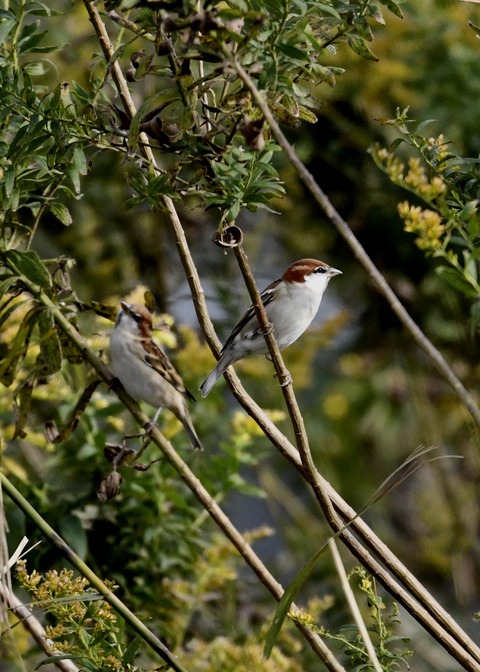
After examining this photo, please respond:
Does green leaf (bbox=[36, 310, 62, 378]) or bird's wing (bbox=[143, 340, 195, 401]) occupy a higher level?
green leaf (bbox=[36, 310, 62, 378])

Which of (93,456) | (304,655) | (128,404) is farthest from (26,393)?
(304,655)

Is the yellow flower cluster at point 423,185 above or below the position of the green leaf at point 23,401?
above

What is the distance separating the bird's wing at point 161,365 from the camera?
210 centimetres

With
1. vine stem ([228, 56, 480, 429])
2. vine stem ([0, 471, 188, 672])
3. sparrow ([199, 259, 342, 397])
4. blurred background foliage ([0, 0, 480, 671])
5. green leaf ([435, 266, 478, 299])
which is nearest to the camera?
vine stem ([228, 56, 480, 429])

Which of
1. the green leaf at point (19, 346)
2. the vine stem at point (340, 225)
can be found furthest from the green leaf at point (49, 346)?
the vine stem at point (340, 225)

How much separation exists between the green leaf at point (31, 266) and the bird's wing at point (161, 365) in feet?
1.76

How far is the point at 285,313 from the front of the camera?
2.77 metres

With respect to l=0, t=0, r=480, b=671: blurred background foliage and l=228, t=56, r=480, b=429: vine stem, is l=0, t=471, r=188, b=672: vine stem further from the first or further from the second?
l=0, t=0, r=480, b=671: blurred background foliage

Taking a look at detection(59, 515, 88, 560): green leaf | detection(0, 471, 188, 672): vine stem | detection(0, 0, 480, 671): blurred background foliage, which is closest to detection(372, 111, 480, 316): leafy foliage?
detection(0, 471, 188, 672): vine stem

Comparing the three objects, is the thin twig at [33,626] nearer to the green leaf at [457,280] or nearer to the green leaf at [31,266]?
the green leaf at [31,266]

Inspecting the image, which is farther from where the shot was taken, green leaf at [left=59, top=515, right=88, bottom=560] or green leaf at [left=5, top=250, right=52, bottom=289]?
green leaf at [left=59, top=515, right=88, bottom=560]

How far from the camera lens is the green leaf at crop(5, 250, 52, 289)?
5.10 ft

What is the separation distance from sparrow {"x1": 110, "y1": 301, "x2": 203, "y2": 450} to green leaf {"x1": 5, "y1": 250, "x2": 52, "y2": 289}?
1.33 feet

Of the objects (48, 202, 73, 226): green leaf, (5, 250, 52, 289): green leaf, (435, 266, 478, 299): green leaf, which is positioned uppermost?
(48, 202, 73, 226): green leaf
